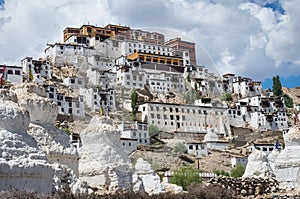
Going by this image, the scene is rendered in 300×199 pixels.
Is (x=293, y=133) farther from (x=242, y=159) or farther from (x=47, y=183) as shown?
(x=242, y=159)

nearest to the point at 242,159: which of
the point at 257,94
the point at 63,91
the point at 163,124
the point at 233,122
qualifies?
the point at 163,124

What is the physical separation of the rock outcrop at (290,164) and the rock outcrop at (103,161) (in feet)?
22.7

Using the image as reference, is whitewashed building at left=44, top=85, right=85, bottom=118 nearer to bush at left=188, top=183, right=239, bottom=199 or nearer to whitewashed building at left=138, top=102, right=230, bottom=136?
whitewashed building at left=138, top=102, right=230, bottom=136

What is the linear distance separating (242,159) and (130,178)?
43159 millimetres

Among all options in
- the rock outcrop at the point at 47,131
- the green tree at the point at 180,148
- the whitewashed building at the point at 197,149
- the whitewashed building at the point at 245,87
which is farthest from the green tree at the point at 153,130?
the rock outcrop at the point at 47,131

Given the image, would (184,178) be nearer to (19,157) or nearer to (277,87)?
(19,157)

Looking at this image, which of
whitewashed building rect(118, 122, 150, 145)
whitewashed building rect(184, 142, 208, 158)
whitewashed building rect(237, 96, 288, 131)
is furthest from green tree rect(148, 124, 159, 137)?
whitewashed building rect(237, 96, 288, 131)

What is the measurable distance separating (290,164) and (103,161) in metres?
8.56

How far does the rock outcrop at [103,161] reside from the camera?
78.8 ft

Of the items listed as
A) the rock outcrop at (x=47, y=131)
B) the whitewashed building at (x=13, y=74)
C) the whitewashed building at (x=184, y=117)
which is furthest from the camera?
the whitewashed building at (x=184, y=117)

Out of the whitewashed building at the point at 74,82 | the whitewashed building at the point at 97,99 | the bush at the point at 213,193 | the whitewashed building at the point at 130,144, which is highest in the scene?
the whitewashed building at the point at 74,82

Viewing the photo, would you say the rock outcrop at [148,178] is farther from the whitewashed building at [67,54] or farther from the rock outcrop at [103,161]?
the whitewashed building at [67,54]

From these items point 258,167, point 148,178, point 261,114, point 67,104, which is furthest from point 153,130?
point 258,167

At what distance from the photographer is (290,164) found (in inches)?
868
